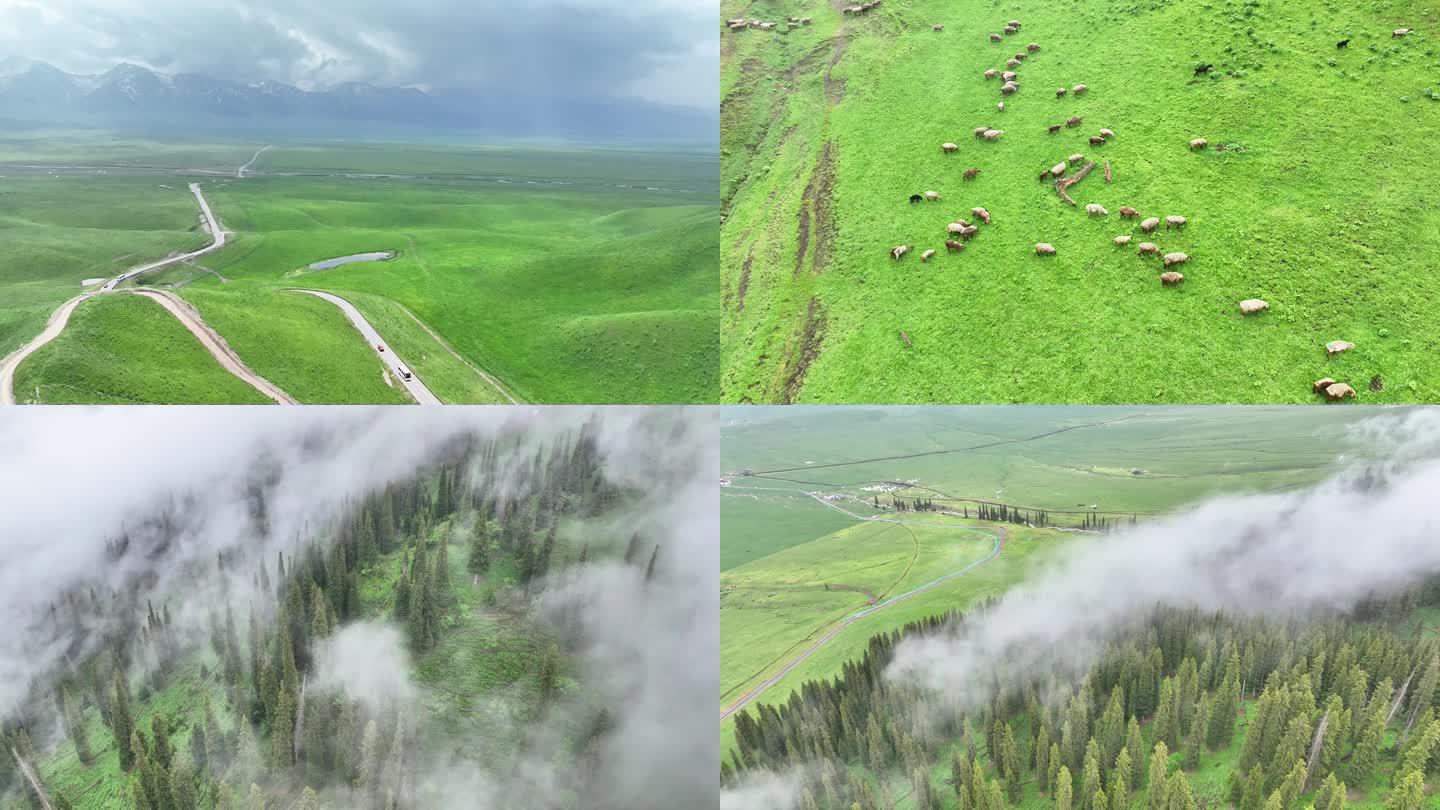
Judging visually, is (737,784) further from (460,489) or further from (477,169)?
(477,169)

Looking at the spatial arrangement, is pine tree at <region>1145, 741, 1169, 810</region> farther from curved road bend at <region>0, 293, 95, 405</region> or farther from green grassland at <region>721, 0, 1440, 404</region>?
curved road bend at <region>0, 293, 95, 405</region>

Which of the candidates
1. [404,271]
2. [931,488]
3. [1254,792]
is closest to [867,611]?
[931,488]

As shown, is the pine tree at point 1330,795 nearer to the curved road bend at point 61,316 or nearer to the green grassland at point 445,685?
the green grassland at point 445,685

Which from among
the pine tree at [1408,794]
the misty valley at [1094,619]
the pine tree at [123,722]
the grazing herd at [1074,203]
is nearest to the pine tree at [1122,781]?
the misty valley at [1094,619]

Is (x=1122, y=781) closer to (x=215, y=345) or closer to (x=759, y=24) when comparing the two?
(x=215, y=345)

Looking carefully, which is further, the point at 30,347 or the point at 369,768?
the point at 30,347

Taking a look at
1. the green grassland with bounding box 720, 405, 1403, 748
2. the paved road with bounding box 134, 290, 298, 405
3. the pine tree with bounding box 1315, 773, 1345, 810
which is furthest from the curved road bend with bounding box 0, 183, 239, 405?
the pine tree with bounding box 1315, 773, 1345, 810
